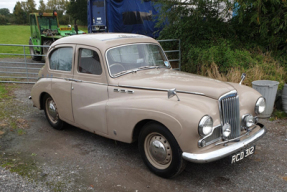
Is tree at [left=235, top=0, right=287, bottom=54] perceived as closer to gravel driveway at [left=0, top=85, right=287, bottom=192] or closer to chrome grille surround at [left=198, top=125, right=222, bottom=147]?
gravel driveway at [left=0, top=85, right=287, bottom=192]

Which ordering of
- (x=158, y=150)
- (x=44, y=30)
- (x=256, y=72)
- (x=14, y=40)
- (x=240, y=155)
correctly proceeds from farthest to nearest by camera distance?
(x=14, y=40)
(x=44, y=30)
(x=256, y=72)
(x=158, y=150)
(x=240, y=155)

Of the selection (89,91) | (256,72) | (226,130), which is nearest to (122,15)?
(256,72)

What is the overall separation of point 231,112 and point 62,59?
3386 millimetres

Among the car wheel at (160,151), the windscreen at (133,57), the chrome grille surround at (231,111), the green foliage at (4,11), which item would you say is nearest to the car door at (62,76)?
the windscreen at (133,57)

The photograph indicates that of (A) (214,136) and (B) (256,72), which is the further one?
(B) (256,72)

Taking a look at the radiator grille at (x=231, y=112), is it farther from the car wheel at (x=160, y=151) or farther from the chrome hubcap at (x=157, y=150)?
the chrome hubcap at (x=157, y=150)

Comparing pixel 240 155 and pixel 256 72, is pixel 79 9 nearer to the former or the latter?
pixel 256 72

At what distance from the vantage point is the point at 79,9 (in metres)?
48.4

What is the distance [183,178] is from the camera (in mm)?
3828

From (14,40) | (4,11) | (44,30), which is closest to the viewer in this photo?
(44,30)

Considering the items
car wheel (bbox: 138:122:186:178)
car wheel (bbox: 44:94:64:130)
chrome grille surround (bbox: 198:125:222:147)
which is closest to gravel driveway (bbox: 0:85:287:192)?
car wheel (bbox: 138:122:186:178)

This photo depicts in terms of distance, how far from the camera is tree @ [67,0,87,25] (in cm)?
4844

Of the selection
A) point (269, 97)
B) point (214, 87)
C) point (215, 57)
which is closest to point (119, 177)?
point (214, 87)

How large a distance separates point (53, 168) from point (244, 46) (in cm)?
712
